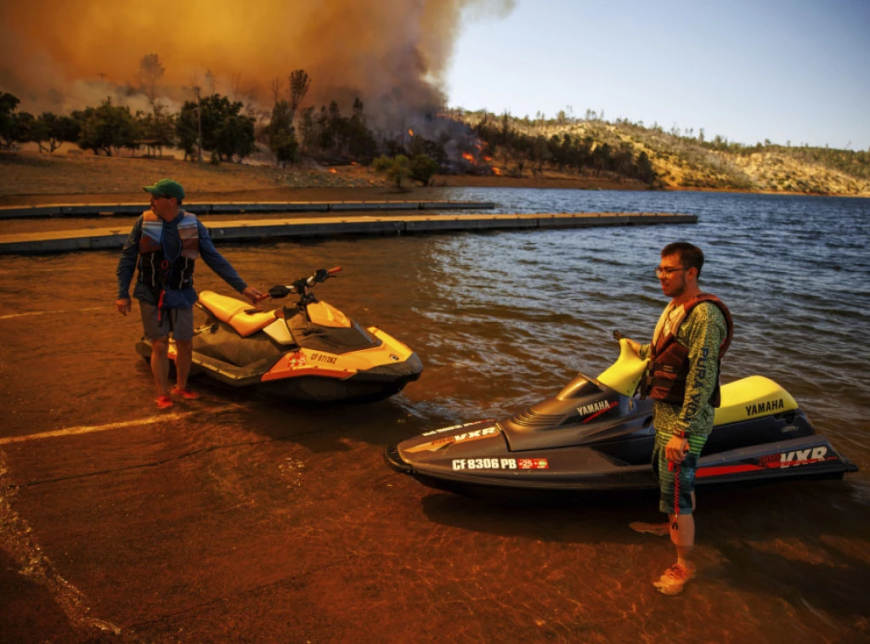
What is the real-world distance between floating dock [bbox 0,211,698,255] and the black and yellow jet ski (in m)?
15.1

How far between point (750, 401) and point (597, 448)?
1.60 meters

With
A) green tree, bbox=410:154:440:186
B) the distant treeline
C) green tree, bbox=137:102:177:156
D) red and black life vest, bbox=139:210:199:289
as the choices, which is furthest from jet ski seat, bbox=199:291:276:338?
the distant treeline

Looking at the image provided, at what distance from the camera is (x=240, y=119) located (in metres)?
77.6

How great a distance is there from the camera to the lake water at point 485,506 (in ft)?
11.9

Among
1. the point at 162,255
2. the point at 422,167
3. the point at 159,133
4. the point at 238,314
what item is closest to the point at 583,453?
the point at 238,314

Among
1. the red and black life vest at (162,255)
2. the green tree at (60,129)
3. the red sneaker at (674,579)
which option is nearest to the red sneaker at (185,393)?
the red and black life vest at (162,255)

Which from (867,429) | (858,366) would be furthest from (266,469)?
(858,366)

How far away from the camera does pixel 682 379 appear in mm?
3656

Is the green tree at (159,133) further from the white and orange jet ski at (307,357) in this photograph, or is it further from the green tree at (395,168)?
the white and orange jet ski at (307,357)

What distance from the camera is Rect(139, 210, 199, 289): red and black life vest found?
5594 mm

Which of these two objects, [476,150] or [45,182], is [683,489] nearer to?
[45,182]

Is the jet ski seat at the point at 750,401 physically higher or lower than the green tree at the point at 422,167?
lower

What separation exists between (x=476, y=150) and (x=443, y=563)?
193244 millimetres

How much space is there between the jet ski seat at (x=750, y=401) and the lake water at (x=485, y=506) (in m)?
0.74
